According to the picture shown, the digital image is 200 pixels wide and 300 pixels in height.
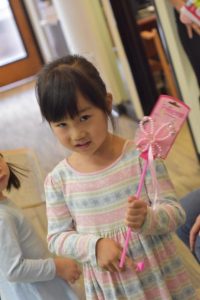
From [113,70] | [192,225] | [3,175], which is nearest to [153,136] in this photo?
[3,175]

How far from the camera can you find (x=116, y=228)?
98 cm

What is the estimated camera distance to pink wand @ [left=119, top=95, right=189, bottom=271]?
901 mm

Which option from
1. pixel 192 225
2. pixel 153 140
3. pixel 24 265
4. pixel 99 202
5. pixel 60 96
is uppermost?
pixel 60 96

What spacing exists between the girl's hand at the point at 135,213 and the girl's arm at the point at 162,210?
15mm

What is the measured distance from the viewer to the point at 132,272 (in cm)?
97

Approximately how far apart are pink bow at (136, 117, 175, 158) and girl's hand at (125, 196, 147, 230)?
0.34ft

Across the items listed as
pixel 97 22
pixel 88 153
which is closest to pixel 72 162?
pixel 88 153

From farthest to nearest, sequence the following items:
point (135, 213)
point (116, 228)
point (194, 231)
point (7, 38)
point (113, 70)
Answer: point (113, 70)
point (7, 38)
point (194, 231)
point (116, 228)
point (135, 213)

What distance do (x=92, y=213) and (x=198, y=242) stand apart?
42 cm

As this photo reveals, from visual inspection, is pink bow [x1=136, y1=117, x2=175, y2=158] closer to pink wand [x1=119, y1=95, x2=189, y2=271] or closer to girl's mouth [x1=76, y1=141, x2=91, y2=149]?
pink wand [x1=119, y1=95, x2=189, y2=271]

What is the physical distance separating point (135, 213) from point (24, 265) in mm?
Answer: 345

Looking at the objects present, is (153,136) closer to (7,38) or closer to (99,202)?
(99,202)

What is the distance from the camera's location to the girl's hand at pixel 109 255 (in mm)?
922

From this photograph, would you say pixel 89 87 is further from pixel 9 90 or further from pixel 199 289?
pixel 9 90
